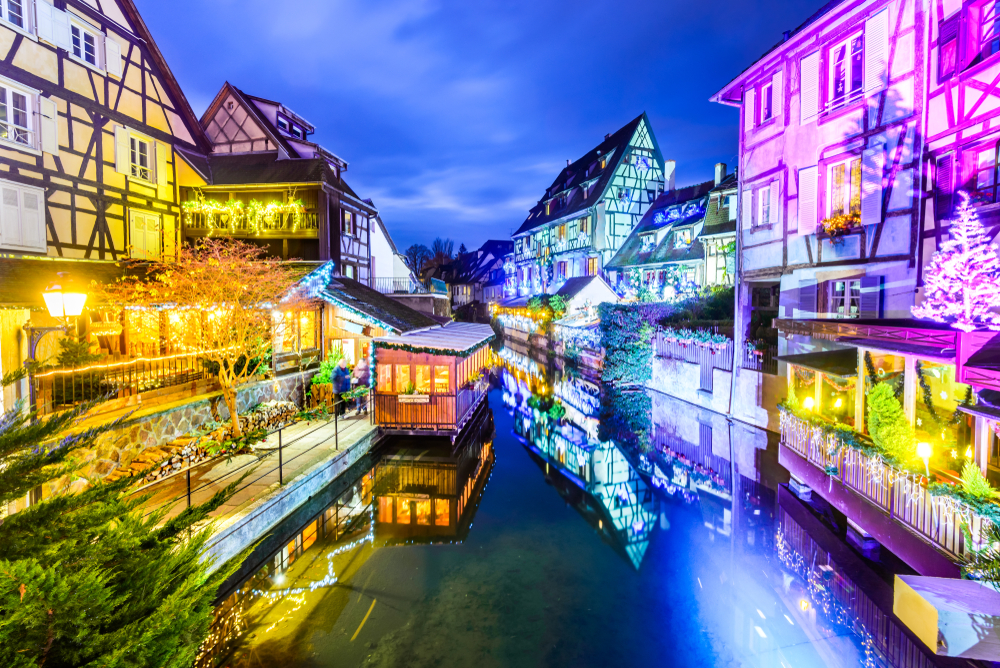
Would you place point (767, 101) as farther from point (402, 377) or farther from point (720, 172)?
point (720, 172)

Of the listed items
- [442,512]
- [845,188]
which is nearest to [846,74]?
[845,188]

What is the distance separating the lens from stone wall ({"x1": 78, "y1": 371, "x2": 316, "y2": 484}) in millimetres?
8773

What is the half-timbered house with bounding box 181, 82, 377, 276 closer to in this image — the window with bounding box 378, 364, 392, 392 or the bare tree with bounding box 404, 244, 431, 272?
the window with bounding box 378, 364, 392, 392

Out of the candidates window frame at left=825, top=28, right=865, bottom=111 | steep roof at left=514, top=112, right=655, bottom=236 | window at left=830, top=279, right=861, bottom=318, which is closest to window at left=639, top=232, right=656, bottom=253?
steep roof at left=514, top=112, right=655, bottom=236

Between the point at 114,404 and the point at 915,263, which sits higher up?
the point at 915,263

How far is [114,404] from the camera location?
Answer: 10102 mm

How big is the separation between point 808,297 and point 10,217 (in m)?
22.6

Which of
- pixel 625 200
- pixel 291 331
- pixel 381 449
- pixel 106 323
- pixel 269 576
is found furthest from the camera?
pixel 625 200

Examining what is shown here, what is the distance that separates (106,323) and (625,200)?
34.0 m

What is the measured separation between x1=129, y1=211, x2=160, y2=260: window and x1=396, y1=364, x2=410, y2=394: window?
11.3 m

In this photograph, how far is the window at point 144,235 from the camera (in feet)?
58.6

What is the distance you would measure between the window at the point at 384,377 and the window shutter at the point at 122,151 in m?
12.4

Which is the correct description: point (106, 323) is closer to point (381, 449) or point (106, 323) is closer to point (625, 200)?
point (381, 449)

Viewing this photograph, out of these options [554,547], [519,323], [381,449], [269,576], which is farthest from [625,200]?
[269,576]
